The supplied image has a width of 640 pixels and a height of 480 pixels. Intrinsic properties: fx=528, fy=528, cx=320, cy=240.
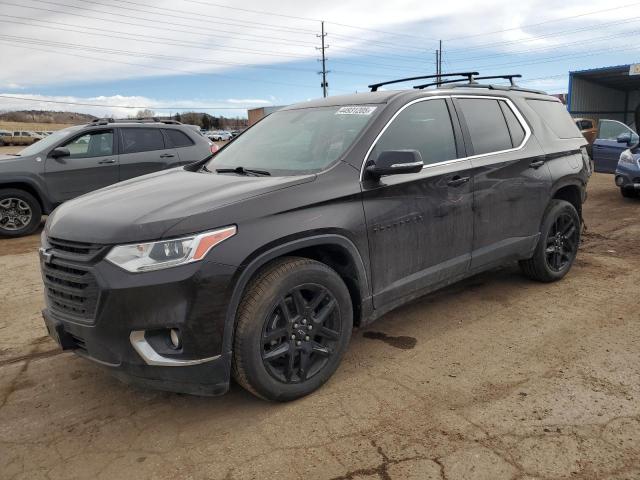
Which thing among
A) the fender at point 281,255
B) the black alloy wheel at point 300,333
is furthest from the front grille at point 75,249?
the black alloy wheel at point 300,333

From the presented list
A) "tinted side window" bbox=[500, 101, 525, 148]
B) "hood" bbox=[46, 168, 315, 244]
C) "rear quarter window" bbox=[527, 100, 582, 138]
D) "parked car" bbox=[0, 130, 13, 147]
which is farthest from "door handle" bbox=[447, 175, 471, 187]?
"parked car" bbox=[0, 130, 13, 147]

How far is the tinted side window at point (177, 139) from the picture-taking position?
9.40m

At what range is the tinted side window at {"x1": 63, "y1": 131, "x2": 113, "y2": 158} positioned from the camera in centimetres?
872

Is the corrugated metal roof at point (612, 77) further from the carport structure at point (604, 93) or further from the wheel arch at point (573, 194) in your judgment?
the wheel arch at point (573, 194)

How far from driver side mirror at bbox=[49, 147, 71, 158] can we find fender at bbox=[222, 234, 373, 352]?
695 cm

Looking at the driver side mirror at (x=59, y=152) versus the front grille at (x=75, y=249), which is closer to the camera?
the front grille at (x=75, y=249)

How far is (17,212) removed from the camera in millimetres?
8359

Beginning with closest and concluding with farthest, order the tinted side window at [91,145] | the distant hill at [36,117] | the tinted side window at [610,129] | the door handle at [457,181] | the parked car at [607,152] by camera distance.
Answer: the door handle at [457,181]
the tinted side window at [91,145]
the parked car at [607,152]
the tinted side window at [610,129]
the distant hill at [36,117]

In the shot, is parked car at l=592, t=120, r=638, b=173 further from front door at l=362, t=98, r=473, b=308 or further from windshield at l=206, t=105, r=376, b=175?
windshield at l=206, t=105, r=376, b=175

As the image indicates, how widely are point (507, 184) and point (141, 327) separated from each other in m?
3.11

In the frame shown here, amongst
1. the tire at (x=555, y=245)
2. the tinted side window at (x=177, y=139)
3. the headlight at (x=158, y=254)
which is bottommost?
the tire at (x=555, y=245)

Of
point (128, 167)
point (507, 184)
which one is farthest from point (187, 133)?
point (507, 184)

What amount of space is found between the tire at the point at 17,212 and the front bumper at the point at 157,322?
6440 millimetres

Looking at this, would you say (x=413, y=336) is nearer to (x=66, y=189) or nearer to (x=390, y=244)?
(x=390, y=244)
